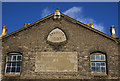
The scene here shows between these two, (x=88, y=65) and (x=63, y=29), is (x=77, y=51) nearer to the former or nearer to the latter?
(x=88, y=65)

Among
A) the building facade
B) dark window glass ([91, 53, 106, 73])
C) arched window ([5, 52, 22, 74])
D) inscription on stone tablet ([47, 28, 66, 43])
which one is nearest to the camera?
the building facade

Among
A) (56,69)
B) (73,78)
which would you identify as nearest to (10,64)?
(56,69)

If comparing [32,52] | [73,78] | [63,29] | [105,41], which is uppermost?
[63,29]

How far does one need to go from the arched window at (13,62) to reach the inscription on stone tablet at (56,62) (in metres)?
1.64

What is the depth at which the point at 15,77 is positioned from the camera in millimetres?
13945

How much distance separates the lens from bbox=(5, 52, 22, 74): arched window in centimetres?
1438

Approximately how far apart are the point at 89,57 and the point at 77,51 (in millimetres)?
1152

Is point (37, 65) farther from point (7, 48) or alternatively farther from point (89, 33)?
point (89, 33)

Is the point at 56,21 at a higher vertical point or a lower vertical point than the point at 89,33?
higher

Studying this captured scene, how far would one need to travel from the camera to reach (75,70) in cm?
1393

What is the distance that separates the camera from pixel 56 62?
14148 millimetres

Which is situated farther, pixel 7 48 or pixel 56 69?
pixel 7 48

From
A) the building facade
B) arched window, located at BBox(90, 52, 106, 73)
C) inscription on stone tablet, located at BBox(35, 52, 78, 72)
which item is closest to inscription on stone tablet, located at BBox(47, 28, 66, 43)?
the building facade

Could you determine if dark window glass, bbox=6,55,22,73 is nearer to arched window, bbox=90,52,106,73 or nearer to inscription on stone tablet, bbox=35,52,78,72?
inscription on stone tablet, bbox=35,52,78,72
